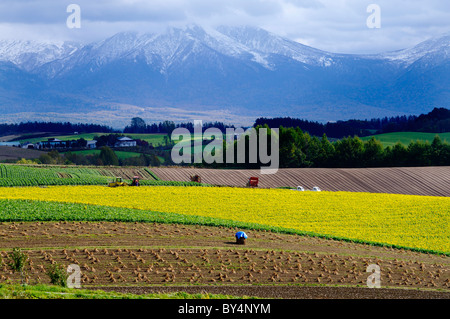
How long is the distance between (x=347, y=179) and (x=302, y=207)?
30.0 m

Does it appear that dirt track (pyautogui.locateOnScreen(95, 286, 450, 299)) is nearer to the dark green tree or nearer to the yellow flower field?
the yellow flower field

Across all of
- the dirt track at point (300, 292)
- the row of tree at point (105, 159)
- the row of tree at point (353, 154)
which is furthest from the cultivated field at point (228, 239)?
the row of tree at point (105, 159)

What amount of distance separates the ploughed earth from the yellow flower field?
6.18 m

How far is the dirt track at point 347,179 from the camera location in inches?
3152

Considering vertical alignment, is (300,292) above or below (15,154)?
below

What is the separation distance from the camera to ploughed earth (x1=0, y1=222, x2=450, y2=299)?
29.4 m

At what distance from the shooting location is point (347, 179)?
85.0 metres

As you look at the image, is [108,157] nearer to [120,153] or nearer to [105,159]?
[105,159]

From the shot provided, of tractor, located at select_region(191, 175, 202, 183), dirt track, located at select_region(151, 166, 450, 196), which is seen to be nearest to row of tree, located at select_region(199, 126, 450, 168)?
dirt track, located at select_region(151, 166, 450, 196)

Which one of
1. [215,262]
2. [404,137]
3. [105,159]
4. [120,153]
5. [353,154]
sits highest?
[404,137]

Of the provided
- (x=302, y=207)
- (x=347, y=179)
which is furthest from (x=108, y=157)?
(x=302, y=207)

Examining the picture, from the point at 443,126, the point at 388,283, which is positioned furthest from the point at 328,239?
the point at 443,126
